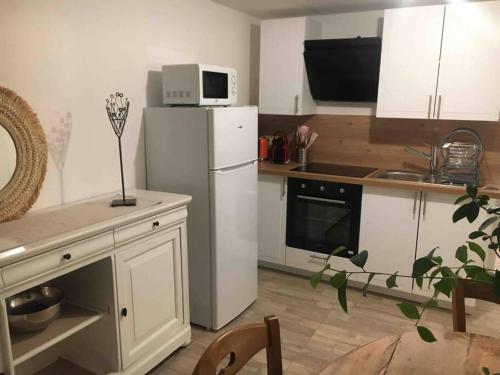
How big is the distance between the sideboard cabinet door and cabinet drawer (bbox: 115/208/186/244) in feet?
0.16

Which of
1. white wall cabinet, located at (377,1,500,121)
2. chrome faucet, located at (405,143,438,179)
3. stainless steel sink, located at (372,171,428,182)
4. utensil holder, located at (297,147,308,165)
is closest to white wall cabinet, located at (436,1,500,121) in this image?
white wall cabinet, located at (377,1,500,121)

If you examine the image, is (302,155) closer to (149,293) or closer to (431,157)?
(431,157)

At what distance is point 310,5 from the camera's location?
10.9 feet

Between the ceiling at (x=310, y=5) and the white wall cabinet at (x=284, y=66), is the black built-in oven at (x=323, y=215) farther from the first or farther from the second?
the ceiling at (x=310, y=5)

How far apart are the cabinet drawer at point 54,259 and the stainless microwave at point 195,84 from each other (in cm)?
102

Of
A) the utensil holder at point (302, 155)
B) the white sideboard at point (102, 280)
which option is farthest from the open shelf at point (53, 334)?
the utensil holder at point (302, 155)

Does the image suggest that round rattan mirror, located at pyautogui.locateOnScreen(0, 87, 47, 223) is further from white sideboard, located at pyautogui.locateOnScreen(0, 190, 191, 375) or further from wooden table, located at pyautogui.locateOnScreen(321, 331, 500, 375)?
wooden table, located at pyautogui.locateOnScreen(321, 331, 500, 375)

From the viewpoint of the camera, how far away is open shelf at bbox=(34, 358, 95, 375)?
2.26m

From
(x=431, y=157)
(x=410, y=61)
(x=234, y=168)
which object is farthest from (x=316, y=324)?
(x=410, y=61)

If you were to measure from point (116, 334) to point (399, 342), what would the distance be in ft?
4.51

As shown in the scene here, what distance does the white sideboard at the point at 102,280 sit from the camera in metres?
1.65

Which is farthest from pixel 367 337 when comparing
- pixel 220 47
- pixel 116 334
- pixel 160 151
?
pixel 220 47

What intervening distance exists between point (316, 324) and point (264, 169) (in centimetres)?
129

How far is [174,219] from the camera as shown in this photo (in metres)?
2.33
